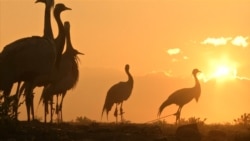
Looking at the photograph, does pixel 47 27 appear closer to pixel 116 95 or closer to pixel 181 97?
pixel 116 95

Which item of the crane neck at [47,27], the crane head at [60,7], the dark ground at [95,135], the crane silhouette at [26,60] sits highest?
the crane head at [60,7]

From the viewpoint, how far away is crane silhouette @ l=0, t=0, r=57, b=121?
14133mm

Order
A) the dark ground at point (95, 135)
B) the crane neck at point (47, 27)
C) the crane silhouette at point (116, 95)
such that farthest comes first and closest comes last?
the crane silhouette at point (116, 95) → the crane neck at point (47, 27) → the dark ground at point (95, 135)

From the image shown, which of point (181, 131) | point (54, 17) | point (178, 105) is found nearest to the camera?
point (181, 131)

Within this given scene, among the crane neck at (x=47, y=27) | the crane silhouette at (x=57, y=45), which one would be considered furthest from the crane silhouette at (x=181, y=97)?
the crane neck at (x=47, y=27)

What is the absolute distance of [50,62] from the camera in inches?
591

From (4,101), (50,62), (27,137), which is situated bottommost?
(27,137)

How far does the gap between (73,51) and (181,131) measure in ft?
25.0

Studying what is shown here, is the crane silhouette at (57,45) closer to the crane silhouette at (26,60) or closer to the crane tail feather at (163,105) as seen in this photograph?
the crane silhouette at (26,60)

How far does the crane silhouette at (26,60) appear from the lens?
1413 centimetres

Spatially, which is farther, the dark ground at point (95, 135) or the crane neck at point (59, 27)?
the crane neck at point (59, 27)

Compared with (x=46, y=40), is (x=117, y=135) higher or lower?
lower

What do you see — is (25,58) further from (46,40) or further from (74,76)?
(74,76)

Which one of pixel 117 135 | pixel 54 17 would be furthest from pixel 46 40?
pixel 117 135
